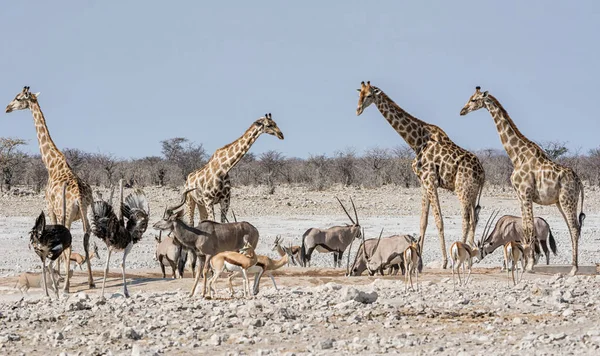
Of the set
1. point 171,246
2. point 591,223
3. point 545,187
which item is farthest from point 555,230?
point 171,246

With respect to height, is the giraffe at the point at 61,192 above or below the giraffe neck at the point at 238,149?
below

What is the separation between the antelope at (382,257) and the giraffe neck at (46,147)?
484 centimetres

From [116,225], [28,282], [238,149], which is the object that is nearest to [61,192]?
[28,282]

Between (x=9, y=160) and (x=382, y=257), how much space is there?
102 feet

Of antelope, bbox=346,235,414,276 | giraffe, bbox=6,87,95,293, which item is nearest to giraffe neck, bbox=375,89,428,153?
antelope, bbox=346,235,414,276

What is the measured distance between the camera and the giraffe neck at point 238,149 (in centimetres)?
1587

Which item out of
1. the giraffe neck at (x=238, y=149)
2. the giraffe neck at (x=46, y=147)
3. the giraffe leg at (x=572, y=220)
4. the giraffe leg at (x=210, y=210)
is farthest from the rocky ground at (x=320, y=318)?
the giraffe neck at (x=238, y=149)

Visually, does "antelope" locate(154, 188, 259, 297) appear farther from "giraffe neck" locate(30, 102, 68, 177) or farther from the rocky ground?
"giraffe neck" locate(30, 102, 68, 177)

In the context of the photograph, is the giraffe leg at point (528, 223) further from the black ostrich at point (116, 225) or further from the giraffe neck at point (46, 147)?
the giraffe neck at point (46, 147)

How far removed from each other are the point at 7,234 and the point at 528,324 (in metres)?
18.3

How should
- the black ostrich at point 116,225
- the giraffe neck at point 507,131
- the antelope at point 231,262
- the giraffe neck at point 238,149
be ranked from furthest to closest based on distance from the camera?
the giraffe neck at point 238,149, the giraffe neck at point 507,131, the black ostrich at point 116,225, the antelope at point 231,262

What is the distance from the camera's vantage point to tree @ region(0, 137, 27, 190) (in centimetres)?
4194

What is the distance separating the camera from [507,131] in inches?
607

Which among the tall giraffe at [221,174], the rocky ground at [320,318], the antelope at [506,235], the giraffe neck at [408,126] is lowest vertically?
the rocky ground at [320,318]
